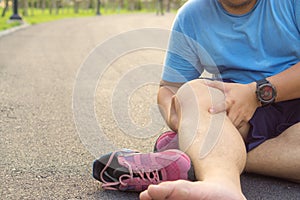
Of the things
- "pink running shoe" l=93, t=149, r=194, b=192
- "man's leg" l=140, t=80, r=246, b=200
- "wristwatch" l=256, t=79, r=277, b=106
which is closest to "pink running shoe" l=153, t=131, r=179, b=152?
"man's leg" l=140, t=80, r=246, b=200

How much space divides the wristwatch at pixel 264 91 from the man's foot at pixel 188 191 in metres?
0.55

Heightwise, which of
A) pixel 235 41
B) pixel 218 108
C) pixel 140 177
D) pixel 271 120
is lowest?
pixel 140 177

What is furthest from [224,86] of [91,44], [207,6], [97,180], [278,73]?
[91,44]

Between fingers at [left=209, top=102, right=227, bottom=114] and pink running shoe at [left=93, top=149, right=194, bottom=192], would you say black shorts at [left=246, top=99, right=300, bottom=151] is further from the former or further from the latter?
pink running shoe at [left=93, top=149, right=194, bottom=192]

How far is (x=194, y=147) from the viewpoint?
79.4 inches

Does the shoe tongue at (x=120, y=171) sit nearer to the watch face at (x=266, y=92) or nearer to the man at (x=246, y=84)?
the man at (x=246, y=84)

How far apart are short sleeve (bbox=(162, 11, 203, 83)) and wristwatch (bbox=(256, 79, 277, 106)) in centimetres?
38

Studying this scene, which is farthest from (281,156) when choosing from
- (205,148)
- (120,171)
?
(120,171)

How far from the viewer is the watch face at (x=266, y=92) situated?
7.06 ft

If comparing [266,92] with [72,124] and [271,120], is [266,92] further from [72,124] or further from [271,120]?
[72,124]

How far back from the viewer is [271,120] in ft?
7.70

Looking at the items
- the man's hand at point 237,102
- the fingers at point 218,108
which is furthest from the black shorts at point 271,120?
the fingers at point 218,108

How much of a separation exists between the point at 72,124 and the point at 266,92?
1590mm

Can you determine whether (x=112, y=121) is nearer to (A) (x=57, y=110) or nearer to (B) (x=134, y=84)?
(A) (x=57, y=110)
